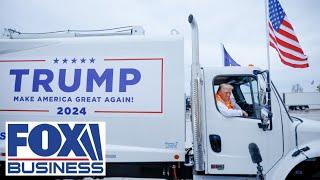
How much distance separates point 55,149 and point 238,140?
2827 millimetres

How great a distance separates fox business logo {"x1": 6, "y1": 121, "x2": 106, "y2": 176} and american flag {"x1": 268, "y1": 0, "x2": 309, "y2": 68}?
10.2 ft

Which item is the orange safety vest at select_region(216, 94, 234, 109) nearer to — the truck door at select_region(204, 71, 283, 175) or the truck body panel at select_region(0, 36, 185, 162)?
the truck door at select_region(204, 71, 283, 175)

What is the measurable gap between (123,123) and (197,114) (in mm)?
1142

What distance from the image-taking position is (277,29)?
16.5 feet

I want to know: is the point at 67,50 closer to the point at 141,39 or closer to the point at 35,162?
the point at 141,39

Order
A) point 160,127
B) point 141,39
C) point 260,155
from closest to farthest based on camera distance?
point 260,155 → point 160,127 → point 141,39

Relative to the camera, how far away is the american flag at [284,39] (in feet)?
16.3

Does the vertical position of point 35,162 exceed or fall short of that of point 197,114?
it falls short

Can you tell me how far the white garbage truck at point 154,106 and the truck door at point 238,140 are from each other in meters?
0.01

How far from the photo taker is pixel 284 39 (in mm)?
5020

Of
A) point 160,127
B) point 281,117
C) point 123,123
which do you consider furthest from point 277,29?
point 123,123

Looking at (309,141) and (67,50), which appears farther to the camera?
(67,50)

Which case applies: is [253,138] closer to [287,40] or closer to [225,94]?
[225,94]

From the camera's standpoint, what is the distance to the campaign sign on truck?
476cm
